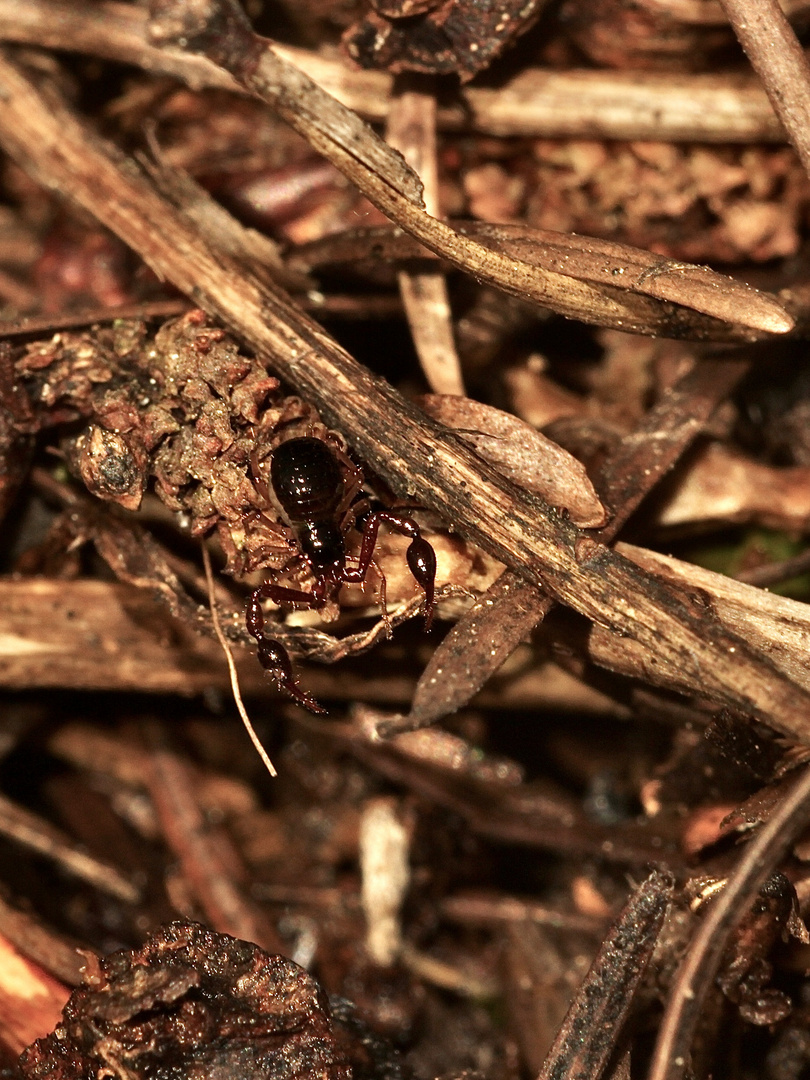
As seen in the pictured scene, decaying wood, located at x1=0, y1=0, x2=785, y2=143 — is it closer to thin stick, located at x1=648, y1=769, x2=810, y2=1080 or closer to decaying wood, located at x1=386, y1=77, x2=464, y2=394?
decaying wood, located at x1=386, y1=77, x2=464, y2=394

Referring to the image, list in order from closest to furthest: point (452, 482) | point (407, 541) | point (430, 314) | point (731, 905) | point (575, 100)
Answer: point (731, 905), point (452, 482), point (407, 541), point (430, 314), point (575, 100)

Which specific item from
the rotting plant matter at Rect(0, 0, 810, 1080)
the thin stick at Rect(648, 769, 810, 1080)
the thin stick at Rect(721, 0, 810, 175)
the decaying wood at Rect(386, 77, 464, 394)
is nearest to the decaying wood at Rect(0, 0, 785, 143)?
the rotting plant matter at Rect(0, 0, 810, 1080)

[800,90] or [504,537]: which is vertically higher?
[800,90]

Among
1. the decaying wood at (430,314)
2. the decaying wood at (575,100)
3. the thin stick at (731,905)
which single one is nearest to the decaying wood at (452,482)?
the thin stick at (731,905)

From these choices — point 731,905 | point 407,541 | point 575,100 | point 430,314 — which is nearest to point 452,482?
point 407,541

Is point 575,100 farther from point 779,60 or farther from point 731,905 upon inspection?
point 731,905

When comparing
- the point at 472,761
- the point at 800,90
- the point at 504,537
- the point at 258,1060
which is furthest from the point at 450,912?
the point at 800,90

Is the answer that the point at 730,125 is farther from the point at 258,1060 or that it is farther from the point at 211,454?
the point at 258,1060

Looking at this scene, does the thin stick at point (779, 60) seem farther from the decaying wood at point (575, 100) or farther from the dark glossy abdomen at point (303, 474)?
the dark glossy abdomen at point (303, 474)
